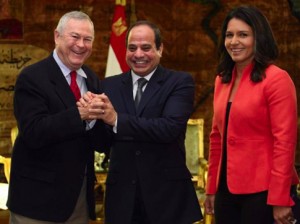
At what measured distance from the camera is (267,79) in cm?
264

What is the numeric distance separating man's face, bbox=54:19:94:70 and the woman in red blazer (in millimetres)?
701

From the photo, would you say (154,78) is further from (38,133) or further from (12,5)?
(12,5)

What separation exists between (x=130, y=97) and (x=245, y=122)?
549 millimetres

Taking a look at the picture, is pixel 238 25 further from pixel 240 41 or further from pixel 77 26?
pixel 77 26

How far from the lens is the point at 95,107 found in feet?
8.17

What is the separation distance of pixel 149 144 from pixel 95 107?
1.12 feet

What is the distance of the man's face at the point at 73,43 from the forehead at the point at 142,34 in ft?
0.73

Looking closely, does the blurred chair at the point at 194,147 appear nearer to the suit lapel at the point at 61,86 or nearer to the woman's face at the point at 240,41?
the woman's face at the point at 240,41

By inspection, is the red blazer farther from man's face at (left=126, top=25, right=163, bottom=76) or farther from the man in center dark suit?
man's face at (left=126, top=25, right=163, bottom=76)

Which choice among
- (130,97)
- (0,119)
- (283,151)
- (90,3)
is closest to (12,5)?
(90,3)

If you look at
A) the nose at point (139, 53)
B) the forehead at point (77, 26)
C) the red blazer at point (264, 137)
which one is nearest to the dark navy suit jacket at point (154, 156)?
the nose at point (139, 53)

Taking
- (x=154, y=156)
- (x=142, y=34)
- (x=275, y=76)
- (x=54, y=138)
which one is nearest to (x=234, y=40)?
(x=275, y=76)

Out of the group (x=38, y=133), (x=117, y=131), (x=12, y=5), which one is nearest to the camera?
(x=38, y=133)

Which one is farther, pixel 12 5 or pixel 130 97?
pixel 12 5
